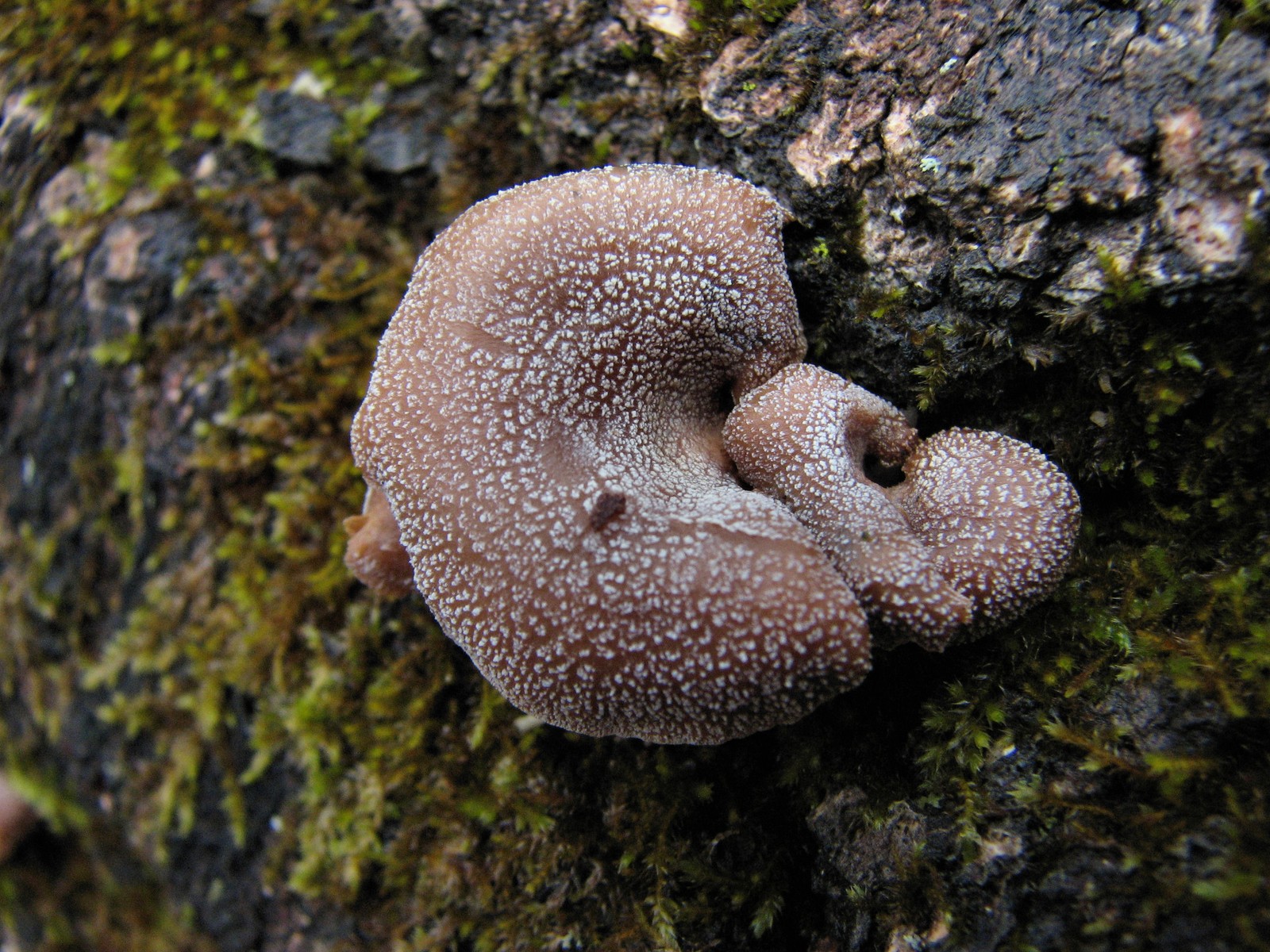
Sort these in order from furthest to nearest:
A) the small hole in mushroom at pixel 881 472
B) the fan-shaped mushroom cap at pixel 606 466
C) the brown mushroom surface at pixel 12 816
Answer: the brown mushroom surface at pixel 12 816, the small hole in mushroom at pixel 881 472, the fan-shaped mushroom cap at pixel 606 466

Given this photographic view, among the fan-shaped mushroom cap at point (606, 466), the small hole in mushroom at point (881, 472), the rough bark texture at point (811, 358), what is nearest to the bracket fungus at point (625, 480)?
the fan-shaped mushroom cap at point (606, 466)

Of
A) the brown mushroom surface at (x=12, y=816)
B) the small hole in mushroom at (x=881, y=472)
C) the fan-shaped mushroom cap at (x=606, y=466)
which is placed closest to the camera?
the fan-shaped mushroom cap at (x=606, y=466)

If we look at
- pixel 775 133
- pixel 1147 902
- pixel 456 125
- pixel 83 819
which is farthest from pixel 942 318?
pixel 83 819

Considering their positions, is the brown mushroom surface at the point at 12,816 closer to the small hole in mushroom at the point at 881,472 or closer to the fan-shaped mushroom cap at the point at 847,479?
the fan-shaped mushroom cap at the point at 847,479

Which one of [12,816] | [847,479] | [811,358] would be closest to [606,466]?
[847,479]

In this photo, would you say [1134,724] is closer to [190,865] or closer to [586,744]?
[586,744]

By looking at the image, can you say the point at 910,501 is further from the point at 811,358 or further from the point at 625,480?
the point at 625,480

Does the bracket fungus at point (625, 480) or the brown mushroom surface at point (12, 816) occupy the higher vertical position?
the bracket fungus at point (625, 480)
